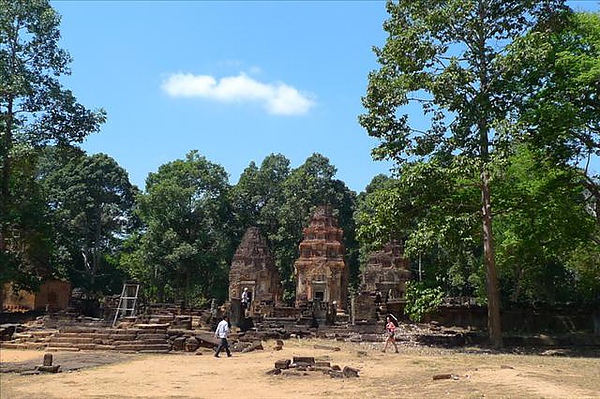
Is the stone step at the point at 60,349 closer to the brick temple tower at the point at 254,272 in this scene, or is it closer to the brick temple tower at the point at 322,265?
the brick temple tower at the point at 254,272

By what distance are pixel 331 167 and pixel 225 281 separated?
16.4 m

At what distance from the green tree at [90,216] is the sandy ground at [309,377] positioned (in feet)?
101

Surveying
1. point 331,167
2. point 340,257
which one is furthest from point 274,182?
point 340,257

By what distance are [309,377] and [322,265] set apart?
29.6 m

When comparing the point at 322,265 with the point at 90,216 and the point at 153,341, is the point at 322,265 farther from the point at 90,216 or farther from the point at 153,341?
the point at 153,341

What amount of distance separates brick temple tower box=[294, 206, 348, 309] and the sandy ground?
76.6ft

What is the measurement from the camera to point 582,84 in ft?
61.9

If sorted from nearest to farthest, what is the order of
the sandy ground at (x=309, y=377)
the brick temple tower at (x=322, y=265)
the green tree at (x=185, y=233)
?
the sandy ground at (x=309, y=377)
the brick temple tower at (x=322, y=265)
the green tree at (x=185, y=233)

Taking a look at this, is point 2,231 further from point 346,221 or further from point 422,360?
point 346,221

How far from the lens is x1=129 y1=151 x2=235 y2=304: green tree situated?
4525 centimetres

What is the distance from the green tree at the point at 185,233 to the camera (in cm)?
4525

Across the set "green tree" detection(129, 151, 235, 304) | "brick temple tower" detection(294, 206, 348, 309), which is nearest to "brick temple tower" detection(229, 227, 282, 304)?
"brick temple tower" detection(294, 206, 348, 309)

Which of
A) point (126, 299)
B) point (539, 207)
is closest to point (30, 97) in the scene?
point (126, 299)

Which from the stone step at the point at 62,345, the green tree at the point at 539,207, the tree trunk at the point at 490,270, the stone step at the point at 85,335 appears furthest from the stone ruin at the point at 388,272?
the stone step at the point at 62,345
